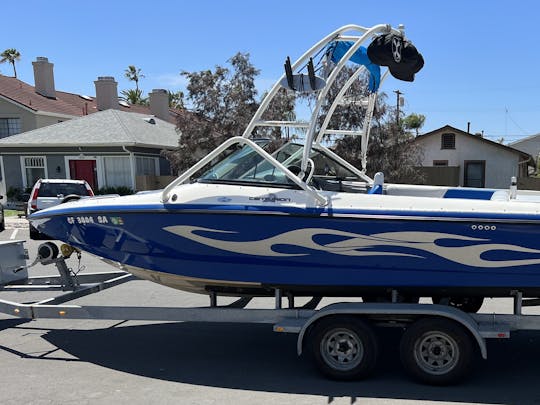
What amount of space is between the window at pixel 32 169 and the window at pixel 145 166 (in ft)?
15.0

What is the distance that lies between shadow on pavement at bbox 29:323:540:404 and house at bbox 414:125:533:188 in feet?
59.5

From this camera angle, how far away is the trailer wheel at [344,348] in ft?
13.7

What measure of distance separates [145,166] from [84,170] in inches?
111

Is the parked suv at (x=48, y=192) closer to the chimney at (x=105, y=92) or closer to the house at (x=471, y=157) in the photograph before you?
the house at (x=471, y=157)

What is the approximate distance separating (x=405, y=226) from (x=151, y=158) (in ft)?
70.6

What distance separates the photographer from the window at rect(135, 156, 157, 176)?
23.1 m

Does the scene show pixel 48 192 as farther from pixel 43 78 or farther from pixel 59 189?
pixel 43 78

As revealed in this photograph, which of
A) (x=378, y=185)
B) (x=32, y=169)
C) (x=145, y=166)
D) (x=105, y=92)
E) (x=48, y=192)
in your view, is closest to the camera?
(x=378, y=185)

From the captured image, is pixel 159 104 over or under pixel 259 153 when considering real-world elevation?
over

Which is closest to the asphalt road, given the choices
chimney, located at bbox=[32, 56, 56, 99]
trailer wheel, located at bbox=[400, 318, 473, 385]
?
trailer wheel, located at bbox=[400, 318, 473, 385]

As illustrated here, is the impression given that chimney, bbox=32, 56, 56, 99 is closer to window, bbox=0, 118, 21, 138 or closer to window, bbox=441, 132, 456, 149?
window, bbox=0, 118, 21, 138

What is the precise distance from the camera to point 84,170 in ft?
75.6

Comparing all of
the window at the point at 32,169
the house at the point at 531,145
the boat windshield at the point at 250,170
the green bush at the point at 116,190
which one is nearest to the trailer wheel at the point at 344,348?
the boat windshield at the point at 250,170

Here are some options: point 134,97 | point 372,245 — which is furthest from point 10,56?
point 372,245
